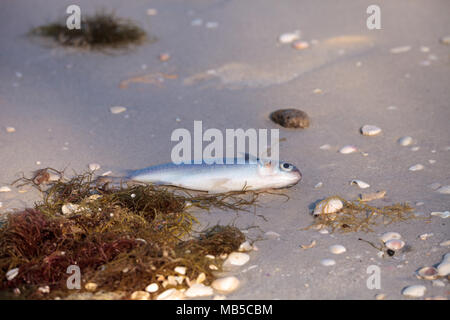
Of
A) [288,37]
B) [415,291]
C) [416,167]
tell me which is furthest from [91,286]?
[288,37]

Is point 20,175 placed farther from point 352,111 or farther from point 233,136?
point 352,111

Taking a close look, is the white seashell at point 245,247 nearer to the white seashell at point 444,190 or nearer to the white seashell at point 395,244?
the white seashell at point 395,244

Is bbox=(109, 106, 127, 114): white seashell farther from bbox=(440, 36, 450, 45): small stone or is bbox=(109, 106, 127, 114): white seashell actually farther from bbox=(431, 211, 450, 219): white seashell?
bbox=(440, 36, 450, 45): small stone

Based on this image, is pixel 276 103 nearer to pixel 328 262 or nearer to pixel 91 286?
pixel 328 262

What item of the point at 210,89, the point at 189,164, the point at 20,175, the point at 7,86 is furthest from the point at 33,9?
the point at 189,164

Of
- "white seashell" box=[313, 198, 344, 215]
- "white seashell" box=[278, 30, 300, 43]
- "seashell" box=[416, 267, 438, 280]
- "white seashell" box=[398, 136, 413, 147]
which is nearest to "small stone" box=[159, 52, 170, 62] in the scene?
"white seashell" box=[278, 30, 300, 43]
